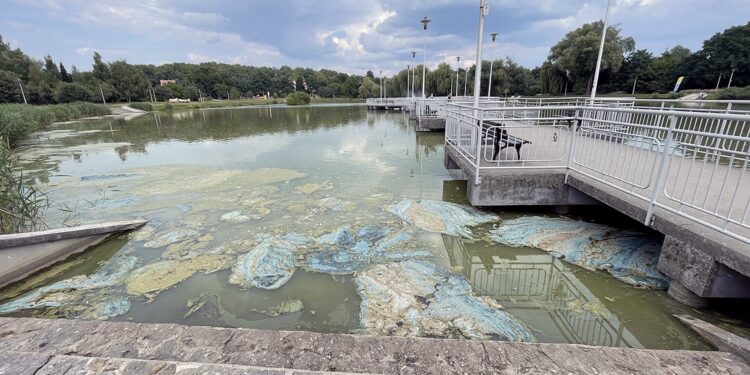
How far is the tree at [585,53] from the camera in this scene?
3466 centimetres

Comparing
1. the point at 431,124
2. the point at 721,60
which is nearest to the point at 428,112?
→ the point at 431,124

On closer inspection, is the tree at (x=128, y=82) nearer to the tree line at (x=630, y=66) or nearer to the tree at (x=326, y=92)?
the tree at (x=326, y=92)

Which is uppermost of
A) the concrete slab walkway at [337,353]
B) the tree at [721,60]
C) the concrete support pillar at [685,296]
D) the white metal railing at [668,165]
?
the tree at [721,60]

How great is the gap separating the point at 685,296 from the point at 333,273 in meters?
3.46

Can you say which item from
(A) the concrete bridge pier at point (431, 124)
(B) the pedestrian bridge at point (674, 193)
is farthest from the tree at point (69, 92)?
(B) the pedestrian bridge at point (674, 193)

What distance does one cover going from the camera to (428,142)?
12.9 metres

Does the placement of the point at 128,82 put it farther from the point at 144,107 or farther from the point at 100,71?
the point at 144,107

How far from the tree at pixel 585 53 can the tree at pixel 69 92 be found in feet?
233

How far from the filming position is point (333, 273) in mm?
3549

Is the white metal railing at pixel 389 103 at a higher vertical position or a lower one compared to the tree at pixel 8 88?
Result: lower

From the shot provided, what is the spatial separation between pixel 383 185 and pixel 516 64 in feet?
195

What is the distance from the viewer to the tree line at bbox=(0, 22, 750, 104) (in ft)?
122

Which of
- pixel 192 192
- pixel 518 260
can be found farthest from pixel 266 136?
pixel 518 260

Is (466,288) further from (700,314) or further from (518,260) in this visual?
(700,314)
